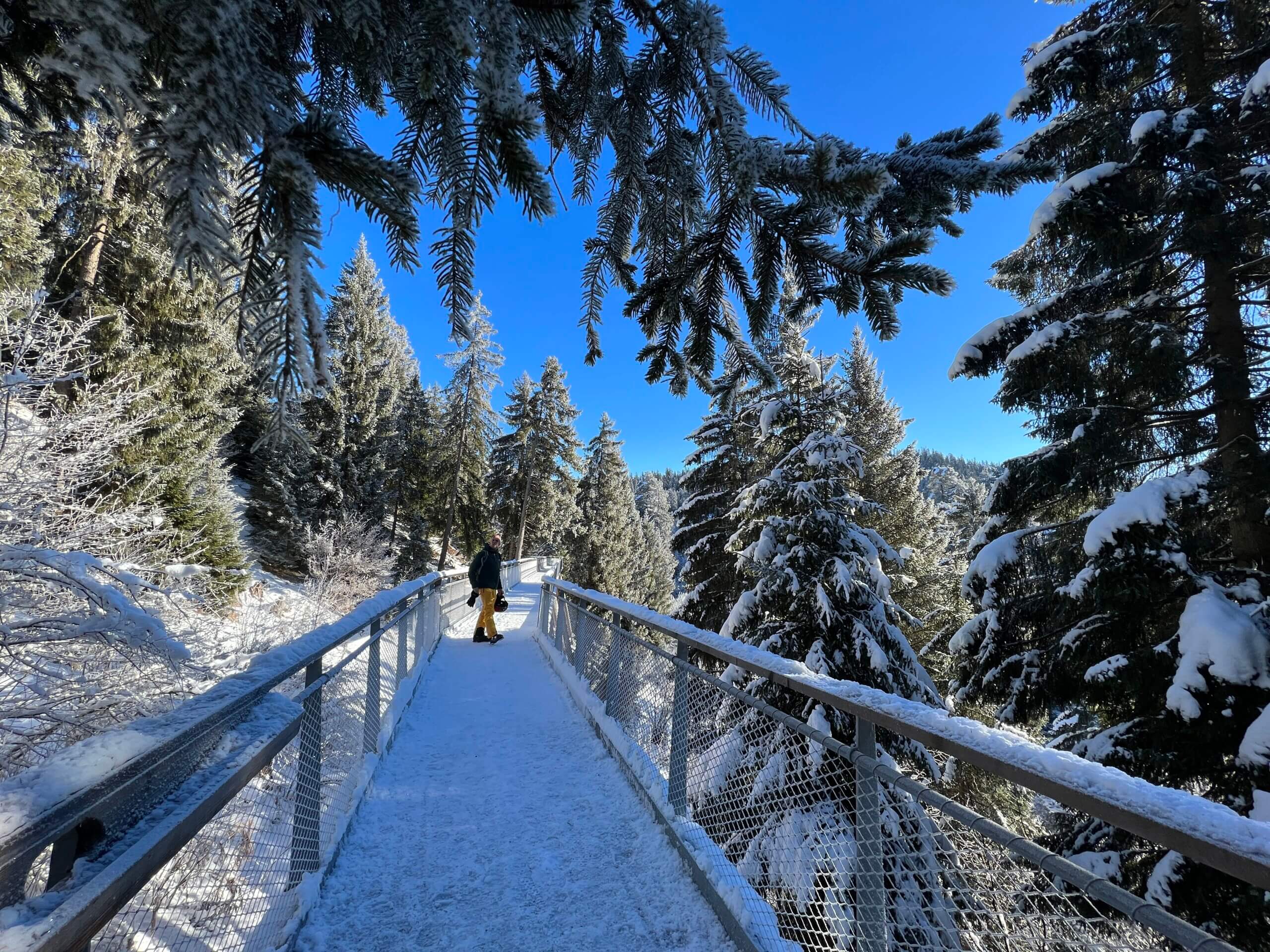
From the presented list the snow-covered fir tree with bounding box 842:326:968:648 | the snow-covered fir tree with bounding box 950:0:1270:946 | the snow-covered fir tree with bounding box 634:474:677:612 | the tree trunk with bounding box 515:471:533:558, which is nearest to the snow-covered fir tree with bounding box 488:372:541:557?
the tree trunk with bounding box 515:471:533:558

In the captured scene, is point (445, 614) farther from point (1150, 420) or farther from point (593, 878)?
point (1150, 420)

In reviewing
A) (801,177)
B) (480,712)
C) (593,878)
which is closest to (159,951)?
(593,878)

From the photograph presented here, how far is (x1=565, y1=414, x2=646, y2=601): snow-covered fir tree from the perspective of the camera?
3178cm

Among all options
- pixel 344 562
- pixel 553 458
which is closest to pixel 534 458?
pixel 553 458

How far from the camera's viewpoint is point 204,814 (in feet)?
4.55

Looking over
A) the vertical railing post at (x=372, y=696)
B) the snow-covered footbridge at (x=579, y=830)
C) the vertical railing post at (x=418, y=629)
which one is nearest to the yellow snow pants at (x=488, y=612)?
the vertical railing post at (x=418, y=629)

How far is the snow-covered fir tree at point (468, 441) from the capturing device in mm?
26891

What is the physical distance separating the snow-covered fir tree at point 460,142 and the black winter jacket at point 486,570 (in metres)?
9.10

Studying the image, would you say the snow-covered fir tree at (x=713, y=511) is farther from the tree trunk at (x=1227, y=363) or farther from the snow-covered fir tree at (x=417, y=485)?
the snow-covered fir tree at (x=417, y=485)

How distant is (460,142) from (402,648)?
556cm

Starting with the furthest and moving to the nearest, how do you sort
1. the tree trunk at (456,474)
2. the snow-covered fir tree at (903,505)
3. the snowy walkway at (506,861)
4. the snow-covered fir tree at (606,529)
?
1. the snow-covered fir tree at (606,529)
2. the tree trunk at (456,474)
3. the snow-covered fir tree at (903,505)
4. the snowy walkway at (506,861)

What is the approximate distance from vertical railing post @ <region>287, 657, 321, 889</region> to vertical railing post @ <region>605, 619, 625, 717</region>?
2381 millimetres

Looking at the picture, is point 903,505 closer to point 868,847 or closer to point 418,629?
point 418,629

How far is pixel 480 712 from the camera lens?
19.4ft
